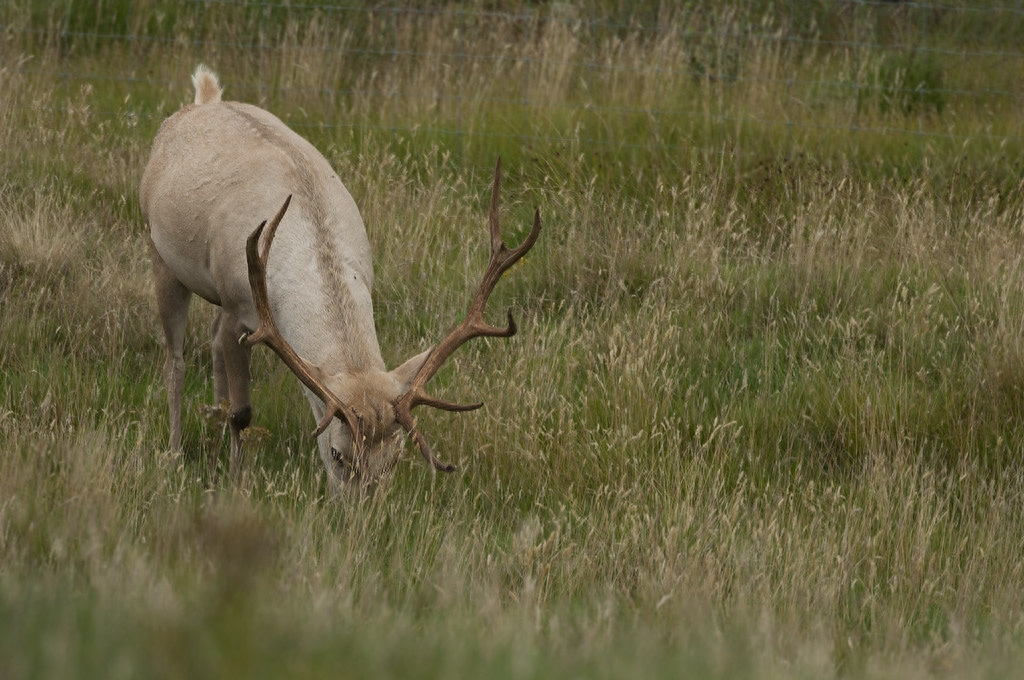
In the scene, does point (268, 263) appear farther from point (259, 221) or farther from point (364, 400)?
point (364, 400)

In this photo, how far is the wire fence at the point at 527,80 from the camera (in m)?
8.66

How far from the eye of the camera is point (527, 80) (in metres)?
9.19

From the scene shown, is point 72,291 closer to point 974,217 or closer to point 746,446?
point 746,446

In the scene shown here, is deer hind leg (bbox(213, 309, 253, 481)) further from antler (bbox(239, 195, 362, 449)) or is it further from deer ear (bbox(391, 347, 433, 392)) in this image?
deer ear (bbox(391, 347, 433, 392))

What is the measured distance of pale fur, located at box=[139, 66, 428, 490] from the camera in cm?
479

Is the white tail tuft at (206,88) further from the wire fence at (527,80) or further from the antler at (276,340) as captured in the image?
the wire fence at (527,80)

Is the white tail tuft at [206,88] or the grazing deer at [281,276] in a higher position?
the white tail tuft at [206,88]

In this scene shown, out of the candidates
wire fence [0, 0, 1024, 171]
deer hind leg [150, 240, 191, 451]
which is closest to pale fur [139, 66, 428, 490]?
deer hind leg [150, 240, 191, 451]

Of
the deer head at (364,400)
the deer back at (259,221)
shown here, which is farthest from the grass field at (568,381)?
the deer back at (259,221)

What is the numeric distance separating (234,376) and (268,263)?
612 millimetres

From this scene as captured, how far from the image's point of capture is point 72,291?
6562 mm

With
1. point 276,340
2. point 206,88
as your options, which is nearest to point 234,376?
point 276,340

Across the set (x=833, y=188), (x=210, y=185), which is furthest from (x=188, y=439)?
(x=833, y=188)

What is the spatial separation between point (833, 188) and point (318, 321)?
156 inches
